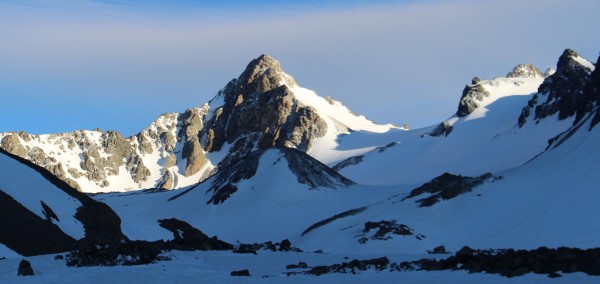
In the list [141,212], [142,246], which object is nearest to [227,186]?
[141,212]

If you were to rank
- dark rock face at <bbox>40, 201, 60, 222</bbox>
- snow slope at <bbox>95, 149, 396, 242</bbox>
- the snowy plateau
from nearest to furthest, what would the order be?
the snowy plateau
dark rock face at <bbox>40, 201, 60, 222</bbox>
snow slope at <bbox>95, 149, 396, 242</bbox>

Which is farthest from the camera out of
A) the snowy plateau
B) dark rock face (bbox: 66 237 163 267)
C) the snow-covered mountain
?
the snow-covered mountain

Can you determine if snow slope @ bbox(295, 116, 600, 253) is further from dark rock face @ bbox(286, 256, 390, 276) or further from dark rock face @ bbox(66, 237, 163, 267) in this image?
dark rock face @ bbox(66, 237, 163, 267)

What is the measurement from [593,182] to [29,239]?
43.7m

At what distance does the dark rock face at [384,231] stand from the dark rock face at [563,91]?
9274cm

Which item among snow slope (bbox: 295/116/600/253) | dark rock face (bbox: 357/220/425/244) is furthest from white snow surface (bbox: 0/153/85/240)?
dark rock face (bbox: 357/220/425/244)

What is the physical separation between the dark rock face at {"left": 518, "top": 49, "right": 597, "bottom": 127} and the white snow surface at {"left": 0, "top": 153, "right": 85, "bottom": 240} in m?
117

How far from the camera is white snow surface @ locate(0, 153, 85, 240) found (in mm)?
48344

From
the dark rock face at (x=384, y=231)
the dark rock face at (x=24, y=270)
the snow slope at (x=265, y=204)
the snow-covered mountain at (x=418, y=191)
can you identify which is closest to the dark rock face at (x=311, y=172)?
the snow-covered mountain at (x=418, y=191)

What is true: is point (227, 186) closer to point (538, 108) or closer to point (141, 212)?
point (141, 212)

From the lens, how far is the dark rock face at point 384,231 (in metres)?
64.2

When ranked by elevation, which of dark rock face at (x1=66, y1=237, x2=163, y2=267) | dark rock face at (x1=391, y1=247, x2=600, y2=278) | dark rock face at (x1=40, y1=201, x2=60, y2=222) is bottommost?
dark rock face at (x1=391, y1=247, x2=600, y2=278)

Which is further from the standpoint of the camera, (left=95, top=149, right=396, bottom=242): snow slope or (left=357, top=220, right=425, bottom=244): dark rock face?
(left=95, top=149, right=396, bottom=242): snow slope

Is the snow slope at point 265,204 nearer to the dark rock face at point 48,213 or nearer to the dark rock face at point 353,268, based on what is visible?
the dark rock face at point 48,213
